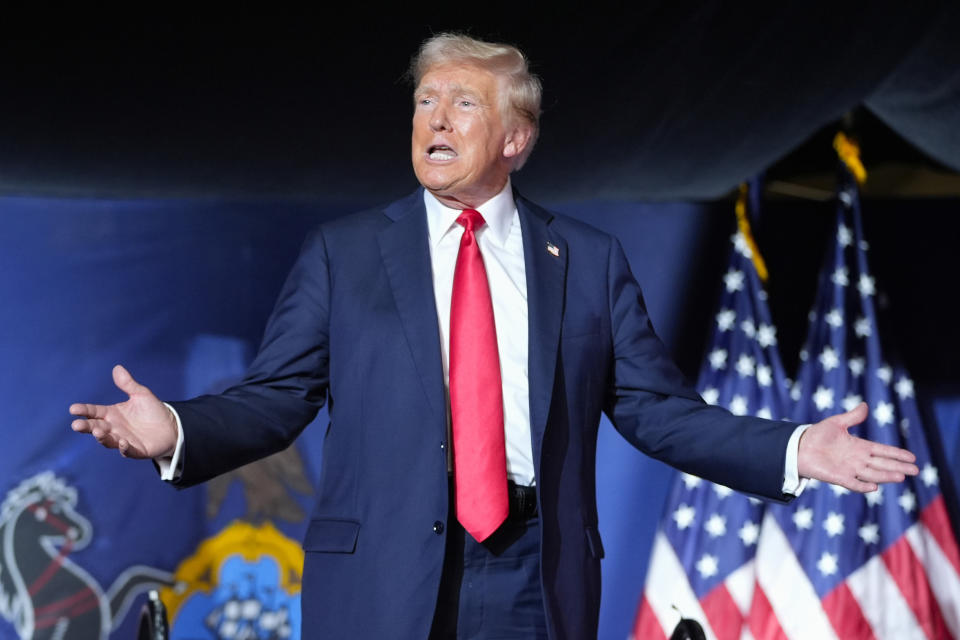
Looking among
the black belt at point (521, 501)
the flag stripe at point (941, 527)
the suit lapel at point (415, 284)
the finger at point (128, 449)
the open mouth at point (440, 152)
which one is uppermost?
the open mouth at point (440, 152)

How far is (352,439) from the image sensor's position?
184cm

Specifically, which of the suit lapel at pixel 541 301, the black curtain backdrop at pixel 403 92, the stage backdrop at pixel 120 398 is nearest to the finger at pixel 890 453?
the suit lapel at pixel 541 301

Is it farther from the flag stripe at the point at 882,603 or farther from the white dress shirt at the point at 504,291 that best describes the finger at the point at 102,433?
the flag stripe at the point at 882,603

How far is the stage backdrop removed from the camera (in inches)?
136


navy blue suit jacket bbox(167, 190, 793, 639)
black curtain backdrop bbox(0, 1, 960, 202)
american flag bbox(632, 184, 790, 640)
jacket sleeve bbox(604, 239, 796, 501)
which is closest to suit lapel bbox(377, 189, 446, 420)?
navy blue suit jacket bbox(167, 190, 793, 639)

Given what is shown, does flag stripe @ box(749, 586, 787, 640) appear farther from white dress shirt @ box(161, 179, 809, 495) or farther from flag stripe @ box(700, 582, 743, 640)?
white dress shirt @ box(161, 179, 809, 495)

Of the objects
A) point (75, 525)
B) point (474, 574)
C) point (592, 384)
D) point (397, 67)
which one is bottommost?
point (75, 525)

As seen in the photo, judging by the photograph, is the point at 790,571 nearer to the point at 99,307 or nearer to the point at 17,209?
the point at 99,307

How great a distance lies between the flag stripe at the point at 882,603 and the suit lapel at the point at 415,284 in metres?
2.34

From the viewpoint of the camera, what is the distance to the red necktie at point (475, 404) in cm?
176

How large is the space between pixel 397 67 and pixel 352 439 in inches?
65.4

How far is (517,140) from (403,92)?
1.34 m

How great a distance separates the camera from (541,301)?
1.91m

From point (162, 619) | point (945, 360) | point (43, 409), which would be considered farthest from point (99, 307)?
point (945, 360)
